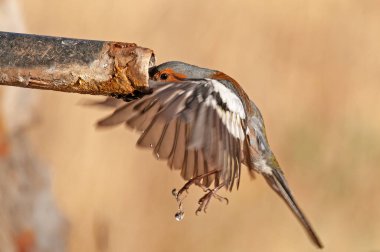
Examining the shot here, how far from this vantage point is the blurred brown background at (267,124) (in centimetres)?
546

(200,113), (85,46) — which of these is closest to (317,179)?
(200,113)

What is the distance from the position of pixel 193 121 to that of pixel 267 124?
2428mm

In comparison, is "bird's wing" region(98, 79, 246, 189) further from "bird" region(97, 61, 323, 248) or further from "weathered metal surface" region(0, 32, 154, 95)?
"weathered metal surface" region(0, 32, 154, 95)

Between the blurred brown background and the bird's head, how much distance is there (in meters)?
1.48

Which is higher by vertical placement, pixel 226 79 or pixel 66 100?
pixel 66 100

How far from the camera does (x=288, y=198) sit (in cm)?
434

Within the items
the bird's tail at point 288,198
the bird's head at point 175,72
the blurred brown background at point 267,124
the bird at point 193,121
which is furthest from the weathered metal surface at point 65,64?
the blurred brown background at point 267,124

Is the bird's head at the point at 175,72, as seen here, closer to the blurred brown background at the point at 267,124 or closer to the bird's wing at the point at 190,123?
the bird's wing at the point at 190,123

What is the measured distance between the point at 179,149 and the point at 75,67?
0.77m

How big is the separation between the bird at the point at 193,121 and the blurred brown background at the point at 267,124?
1.40 m

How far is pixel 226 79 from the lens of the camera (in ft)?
13.4

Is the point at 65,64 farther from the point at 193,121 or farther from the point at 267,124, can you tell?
the point at 267,124

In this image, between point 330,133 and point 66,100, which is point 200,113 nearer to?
point 66,100

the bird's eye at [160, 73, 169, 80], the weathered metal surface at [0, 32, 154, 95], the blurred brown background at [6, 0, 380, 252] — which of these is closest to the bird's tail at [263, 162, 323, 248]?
the bird's eye at [160, 73, 169, 80]
